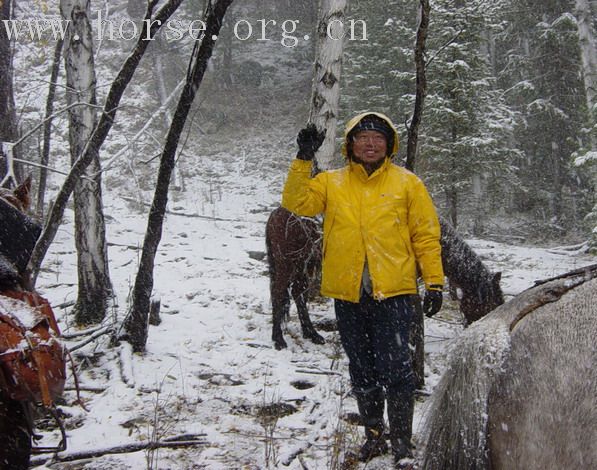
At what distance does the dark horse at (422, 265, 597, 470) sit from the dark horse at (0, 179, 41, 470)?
148cm

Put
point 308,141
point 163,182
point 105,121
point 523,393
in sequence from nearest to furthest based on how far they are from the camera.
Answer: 1. point 523,393
2. point 308,141
3. point 105,121
4. point 163,182

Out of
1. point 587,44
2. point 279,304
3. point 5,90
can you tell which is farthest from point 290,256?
point 587,44

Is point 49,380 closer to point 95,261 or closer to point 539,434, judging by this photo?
point 539,434

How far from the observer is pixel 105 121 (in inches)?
147

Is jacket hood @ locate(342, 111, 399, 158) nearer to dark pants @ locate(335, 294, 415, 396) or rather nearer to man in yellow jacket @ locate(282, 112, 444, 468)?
man in yellow jacket @ locate(282, 112, 444, 468)

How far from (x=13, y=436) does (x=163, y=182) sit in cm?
263

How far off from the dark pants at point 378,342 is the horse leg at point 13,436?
66.5 inches

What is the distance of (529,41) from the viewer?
62.6 feet

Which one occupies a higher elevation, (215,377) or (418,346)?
(418,346)

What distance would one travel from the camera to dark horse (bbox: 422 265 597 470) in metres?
1.26

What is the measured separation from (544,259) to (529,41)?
40.0ft

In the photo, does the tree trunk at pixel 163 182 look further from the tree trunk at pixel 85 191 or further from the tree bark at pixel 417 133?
the tree bark at pixel 417 133

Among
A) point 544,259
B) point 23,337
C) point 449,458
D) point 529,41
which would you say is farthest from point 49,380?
point 529,41

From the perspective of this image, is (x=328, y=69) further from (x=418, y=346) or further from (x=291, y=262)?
(x=418, y=346)
